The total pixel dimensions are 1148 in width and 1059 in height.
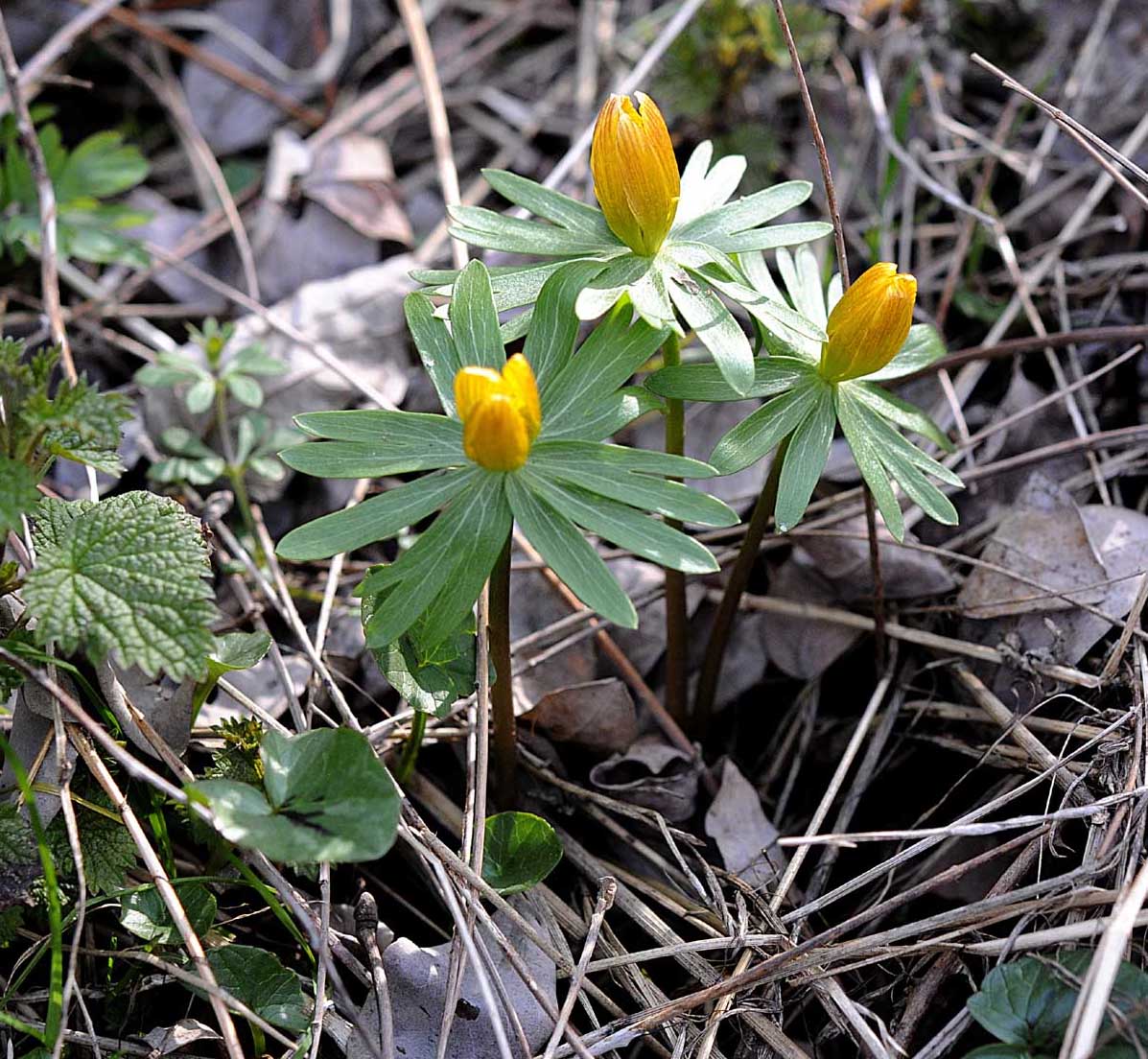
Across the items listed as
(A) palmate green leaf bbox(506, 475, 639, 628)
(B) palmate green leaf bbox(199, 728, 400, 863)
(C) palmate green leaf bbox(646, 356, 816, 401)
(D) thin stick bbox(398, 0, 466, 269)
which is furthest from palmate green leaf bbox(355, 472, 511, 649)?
(D) thin stick bbox(398, 0, 466, 269)

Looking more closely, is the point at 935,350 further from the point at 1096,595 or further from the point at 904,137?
the point at 904,137

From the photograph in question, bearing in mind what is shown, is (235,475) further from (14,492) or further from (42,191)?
(14,492)

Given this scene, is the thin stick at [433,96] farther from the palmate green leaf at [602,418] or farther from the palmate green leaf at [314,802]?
the palmate green leaf at [314,802]

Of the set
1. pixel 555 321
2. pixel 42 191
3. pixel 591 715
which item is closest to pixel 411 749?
pixel 591 715

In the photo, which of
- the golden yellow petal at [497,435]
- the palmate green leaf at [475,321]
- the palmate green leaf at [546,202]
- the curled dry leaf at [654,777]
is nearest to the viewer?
the golden yellow petal at [497,435]

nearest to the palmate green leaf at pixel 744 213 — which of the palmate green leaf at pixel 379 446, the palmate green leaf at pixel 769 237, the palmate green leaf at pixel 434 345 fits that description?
the palmate green leaf at pixel 769 237
